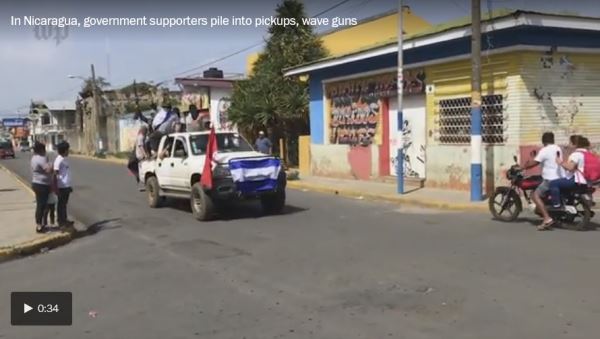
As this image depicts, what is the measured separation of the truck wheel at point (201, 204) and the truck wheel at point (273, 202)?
1.34 m

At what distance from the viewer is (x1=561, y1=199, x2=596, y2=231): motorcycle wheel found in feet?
34.5

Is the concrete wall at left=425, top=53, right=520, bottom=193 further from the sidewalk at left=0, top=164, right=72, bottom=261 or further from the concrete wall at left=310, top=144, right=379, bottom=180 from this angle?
the sidewalk at left=0, top=164, right=72, bottom=261

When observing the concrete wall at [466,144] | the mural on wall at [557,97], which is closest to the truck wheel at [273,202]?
the concrete wall at [466,144]

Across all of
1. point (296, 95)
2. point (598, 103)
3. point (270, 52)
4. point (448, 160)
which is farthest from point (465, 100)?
point (270, 52)

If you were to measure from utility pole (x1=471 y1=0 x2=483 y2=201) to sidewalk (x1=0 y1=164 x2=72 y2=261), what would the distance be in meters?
8.67

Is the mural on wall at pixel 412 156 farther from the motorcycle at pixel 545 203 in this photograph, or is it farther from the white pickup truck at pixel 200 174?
the motorcycle at pixel 545 203

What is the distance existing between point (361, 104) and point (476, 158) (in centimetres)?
736

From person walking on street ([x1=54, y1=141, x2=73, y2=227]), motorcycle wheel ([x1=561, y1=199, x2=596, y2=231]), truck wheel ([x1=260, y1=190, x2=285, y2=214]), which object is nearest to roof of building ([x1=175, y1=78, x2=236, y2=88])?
truck wheel ([x1=260, y1=190, x2=285, y2=214])

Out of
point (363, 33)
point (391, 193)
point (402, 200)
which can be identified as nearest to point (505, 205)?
point (402, 200)

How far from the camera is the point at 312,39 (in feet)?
91.8

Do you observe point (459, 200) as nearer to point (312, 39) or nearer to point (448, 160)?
point (448, 160)

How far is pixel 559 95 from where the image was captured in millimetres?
15555

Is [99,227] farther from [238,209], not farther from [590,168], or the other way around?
[590,168]

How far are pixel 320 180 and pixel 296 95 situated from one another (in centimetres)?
615
